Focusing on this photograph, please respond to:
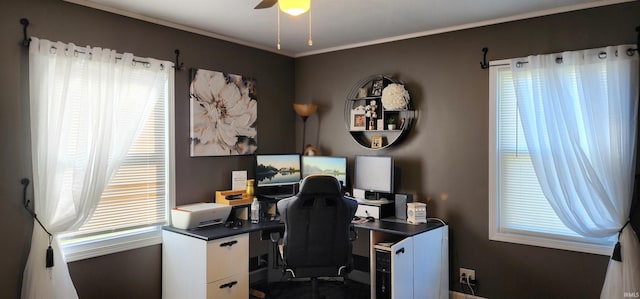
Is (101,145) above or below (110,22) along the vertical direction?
below

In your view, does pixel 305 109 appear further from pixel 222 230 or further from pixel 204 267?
pixel 204 267

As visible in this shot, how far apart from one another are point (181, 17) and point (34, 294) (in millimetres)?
2096

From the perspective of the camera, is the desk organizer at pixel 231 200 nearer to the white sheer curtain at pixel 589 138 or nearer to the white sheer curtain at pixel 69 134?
the white sheer curtain at pixel 69 134

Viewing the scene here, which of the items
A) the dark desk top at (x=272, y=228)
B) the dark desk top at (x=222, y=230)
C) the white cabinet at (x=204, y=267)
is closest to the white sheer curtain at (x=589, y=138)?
the dark desk top at (x=272, y=228)

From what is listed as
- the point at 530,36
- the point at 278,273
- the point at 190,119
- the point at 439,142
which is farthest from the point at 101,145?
the point at 530,36

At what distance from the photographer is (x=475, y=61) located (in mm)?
3383

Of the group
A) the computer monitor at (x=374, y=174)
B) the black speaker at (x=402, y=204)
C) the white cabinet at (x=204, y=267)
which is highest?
the computer monitor at (x=374, y=174)

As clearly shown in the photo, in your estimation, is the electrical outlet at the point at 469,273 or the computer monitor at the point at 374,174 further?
the computer monitor at the point at 374,174

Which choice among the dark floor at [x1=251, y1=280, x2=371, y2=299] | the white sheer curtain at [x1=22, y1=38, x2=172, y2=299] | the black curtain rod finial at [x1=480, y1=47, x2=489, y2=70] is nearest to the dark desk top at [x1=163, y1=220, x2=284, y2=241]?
the white sheer curtain at [x1=22, y1=38, x2=172, y2=299]

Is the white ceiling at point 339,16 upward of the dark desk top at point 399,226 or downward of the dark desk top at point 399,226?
upward

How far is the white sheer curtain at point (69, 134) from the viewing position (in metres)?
2.60

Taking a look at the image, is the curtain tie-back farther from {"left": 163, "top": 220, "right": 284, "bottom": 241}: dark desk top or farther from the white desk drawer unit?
the white desk drawer unit

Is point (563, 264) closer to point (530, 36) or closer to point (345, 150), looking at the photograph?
point (530, 36)

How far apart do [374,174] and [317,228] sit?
104cm
